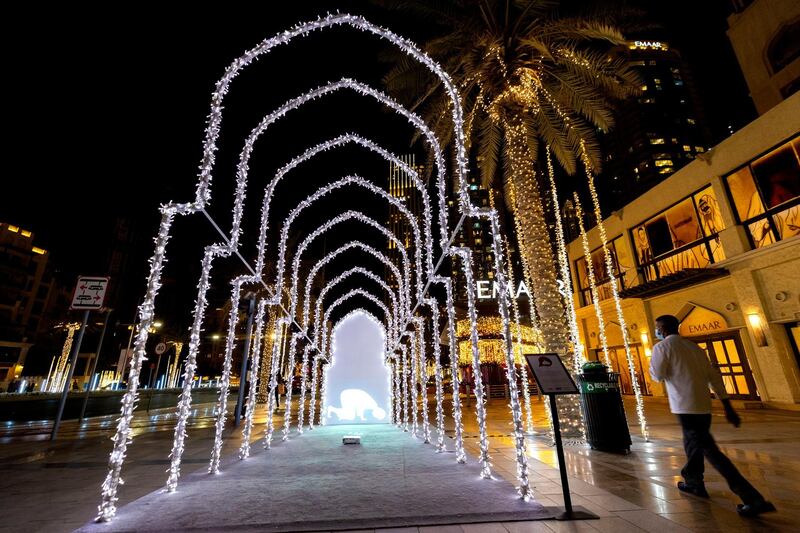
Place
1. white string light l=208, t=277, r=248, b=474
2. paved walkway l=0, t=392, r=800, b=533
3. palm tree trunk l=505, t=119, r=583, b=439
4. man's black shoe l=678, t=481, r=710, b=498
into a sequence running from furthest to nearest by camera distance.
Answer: palm tree trunk l=505, t=119, r=583, b=439
white string light l=208, t=277, r=248, b=474
man's black shoe l=678, t=481, r=710, b=498
paved walkway l=0, t=392, r=800, b=533

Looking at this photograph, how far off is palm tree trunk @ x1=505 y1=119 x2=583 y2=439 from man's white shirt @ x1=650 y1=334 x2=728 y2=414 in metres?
4.28

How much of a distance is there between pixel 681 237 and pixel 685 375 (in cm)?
1618

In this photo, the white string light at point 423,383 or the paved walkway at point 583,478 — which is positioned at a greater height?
the white string light at point 423,383

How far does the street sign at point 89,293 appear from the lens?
32.7ft

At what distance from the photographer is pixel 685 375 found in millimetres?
4191

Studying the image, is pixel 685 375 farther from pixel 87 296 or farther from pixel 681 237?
pixel 681 237

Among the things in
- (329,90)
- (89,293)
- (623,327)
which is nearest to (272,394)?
(329,90)

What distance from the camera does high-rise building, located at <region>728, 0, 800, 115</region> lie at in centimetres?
1545

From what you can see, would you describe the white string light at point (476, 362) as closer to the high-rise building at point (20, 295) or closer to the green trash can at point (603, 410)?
the green trash can at point (603, 410)

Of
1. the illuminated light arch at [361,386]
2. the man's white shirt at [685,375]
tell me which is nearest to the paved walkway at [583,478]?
the man's white shirt at [685,375]

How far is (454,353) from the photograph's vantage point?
6422 mm

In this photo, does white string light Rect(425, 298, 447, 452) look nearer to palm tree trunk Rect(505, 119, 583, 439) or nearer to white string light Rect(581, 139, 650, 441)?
palm tree trunk Rect(505, 119, 583, 439)

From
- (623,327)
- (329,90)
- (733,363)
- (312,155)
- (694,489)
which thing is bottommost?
(694,489)

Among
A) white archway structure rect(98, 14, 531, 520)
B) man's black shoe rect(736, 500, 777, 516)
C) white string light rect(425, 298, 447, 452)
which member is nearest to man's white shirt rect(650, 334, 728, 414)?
man's black shoe rect(736, 500, 777, 516)
